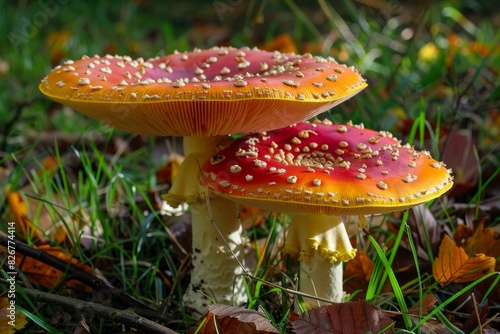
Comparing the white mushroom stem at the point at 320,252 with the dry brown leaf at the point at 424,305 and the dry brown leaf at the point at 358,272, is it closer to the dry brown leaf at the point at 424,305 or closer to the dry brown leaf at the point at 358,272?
the dry brown leaf at the point at 358,272

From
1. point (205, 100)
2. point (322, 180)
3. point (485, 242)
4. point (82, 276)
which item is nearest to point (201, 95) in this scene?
point (205, 100)

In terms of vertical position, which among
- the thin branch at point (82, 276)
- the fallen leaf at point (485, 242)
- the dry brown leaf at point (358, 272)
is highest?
the fallen leaf at point (485, 242)

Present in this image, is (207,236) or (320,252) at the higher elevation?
(320,252)

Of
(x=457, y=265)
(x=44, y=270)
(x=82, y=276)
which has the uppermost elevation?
(x=457, y=265)

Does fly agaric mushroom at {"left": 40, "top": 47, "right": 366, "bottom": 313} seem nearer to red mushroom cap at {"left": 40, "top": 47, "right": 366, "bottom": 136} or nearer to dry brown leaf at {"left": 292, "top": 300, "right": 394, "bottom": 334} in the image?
red mushroom cap at {"left": 40, "top": 47, "right": 366, "bottom": 136}

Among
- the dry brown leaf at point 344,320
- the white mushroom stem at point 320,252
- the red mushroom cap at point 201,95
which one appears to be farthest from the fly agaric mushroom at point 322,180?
the dry brown leaf at point 344,320

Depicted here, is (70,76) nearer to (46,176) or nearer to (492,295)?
(46,176)

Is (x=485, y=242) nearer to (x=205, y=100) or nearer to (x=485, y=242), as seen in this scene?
(x=485, y=242)
